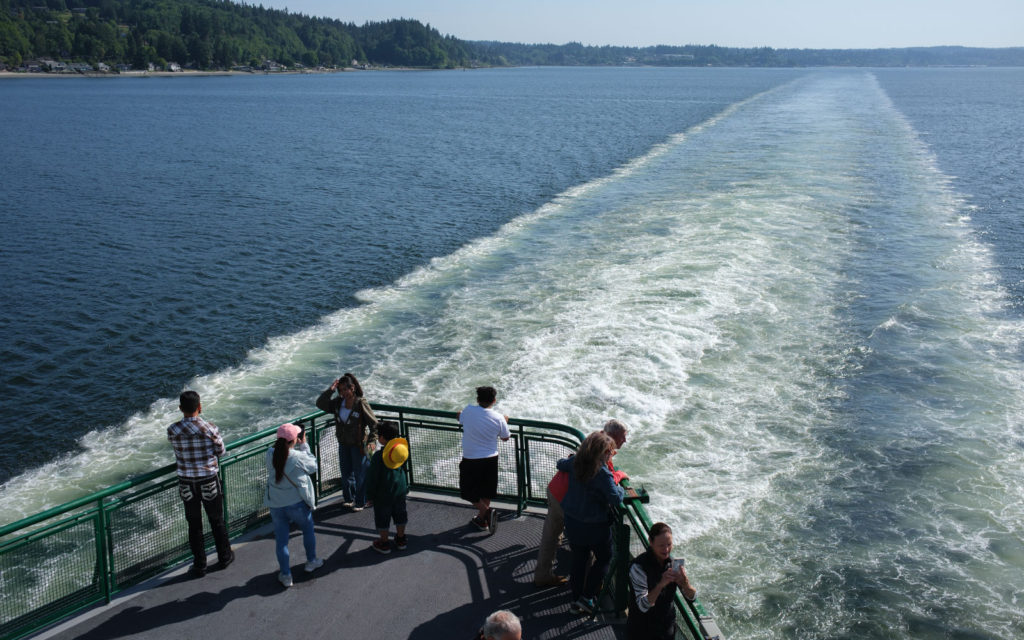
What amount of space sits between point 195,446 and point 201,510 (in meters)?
0.70

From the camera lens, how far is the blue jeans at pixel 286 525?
807cm

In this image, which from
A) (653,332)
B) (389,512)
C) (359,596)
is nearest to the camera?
(359,596)

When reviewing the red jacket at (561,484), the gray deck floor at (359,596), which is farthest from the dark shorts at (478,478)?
the red jacket at (561,484)

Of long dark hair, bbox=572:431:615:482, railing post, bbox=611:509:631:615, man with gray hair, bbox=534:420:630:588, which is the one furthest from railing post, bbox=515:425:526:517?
long dark hair, bbox=572:431:615:482

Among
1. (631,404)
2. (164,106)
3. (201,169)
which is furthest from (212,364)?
(164,106)

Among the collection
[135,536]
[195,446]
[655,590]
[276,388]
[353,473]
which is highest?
[195,446]

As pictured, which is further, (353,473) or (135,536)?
(353,473)

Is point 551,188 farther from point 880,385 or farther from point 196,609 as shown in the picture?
point 196,609

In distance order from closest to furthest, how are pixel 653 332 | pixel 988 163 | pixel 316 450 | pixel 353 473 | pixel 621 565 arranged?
pixel 621 565
pixel 353 473
pixel 316 450
pixel 653 332
pixel 988 163

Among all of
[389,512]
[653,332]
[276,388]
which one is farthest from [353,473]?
[653,332]

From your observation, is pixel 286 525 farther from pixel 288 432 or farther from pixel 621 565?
pixel 621 565

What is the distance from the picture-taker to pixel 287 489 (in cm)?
806

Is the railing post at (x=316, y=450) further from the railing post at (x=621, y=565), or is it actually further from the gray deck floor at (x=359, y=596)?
the railing post at (x=621, y=565)

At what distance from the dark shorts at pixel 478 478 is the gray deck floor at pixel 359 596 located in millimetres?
429
